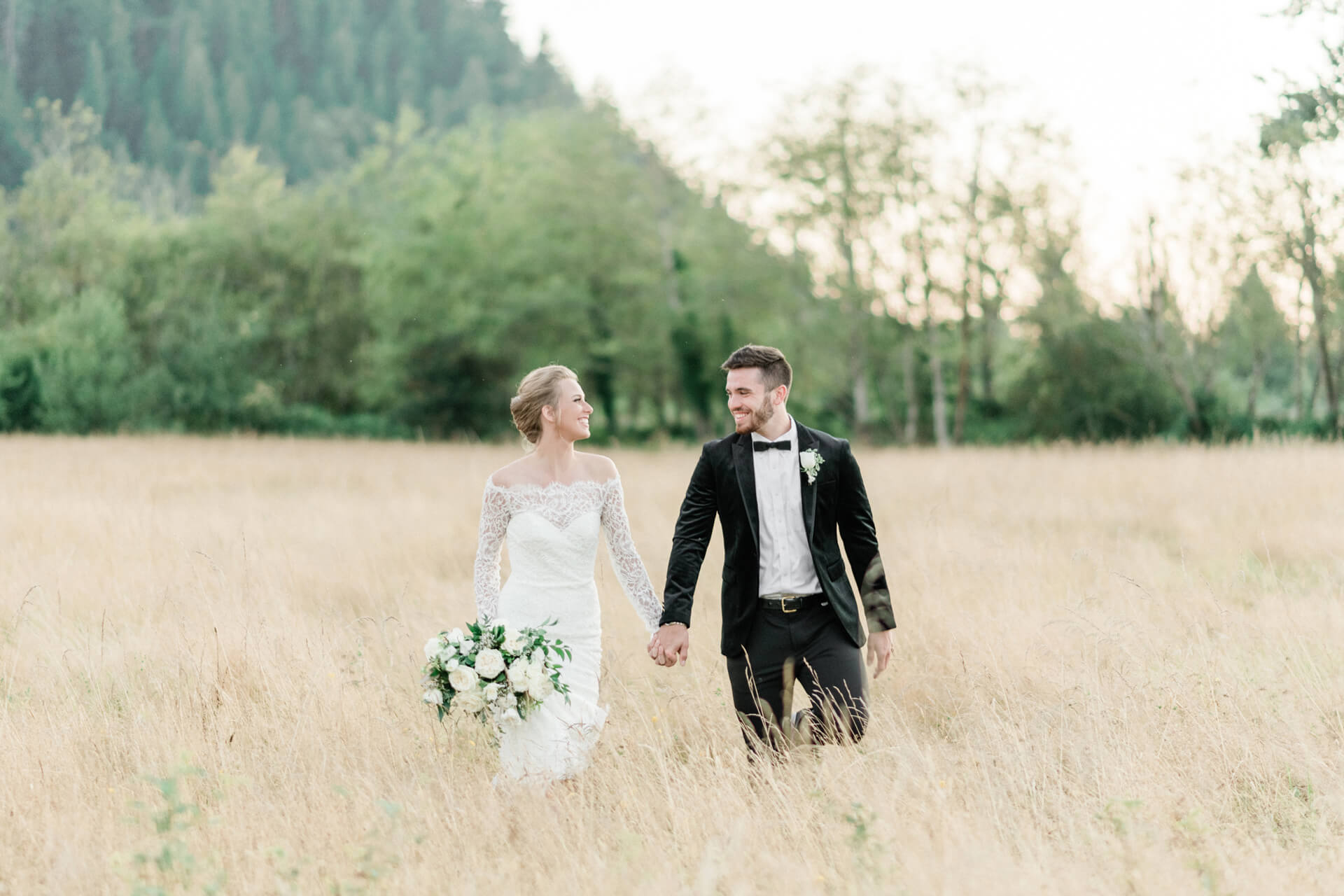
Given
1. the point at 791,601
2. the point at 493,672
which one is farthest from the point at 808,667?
the point at 493,672

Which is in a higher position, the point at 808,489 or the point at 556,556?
the point at 808,489

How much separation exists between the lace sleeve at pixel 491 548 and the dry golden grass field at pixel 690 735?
753mm

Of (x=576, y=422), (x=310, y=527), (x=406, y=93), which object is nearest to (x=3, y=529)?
(x=310, y=527)

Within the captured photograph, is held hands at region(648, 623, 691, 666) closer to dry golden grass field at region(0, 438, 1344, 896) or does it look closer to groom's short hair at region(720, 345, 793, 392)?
dry golden grass field at region(0, 438, 1344, 896)

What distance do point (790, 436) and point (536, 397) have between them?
3.34 ft

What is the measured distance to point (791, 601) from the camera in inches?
152

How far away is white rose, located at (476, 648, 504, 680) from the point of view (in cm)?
354

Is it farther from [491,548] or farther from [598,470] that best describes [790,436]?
[491,548]

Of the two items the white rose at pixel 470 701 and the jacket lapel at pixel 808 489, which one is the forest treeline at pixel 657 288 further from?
the white rose at pixel 470 701

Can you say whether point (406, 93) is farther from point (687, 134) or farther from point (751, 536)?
point (751, 536)

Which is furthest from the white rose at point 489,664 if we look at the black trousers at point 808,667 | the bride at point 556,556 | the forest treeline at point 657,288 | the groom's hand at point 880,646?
the forest treeline at point 657,288

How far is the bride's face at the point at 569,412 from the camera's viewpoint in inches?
156

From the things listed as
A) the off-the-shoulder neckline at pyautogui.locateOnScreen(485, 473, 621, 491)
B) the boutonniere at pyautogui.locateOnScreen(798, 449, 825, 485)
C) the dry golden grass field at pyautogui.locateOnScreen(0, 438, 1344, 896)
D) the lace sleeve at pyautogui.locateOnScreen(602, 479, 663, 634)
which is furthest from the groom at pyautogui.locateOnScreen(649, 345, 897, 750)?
the off-the-shoulder neckline at pyautogui.locateOnScreen(485, 473, 621, 491)

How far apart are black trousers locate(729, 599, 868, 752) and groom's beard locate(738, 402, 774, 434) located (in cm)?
71
